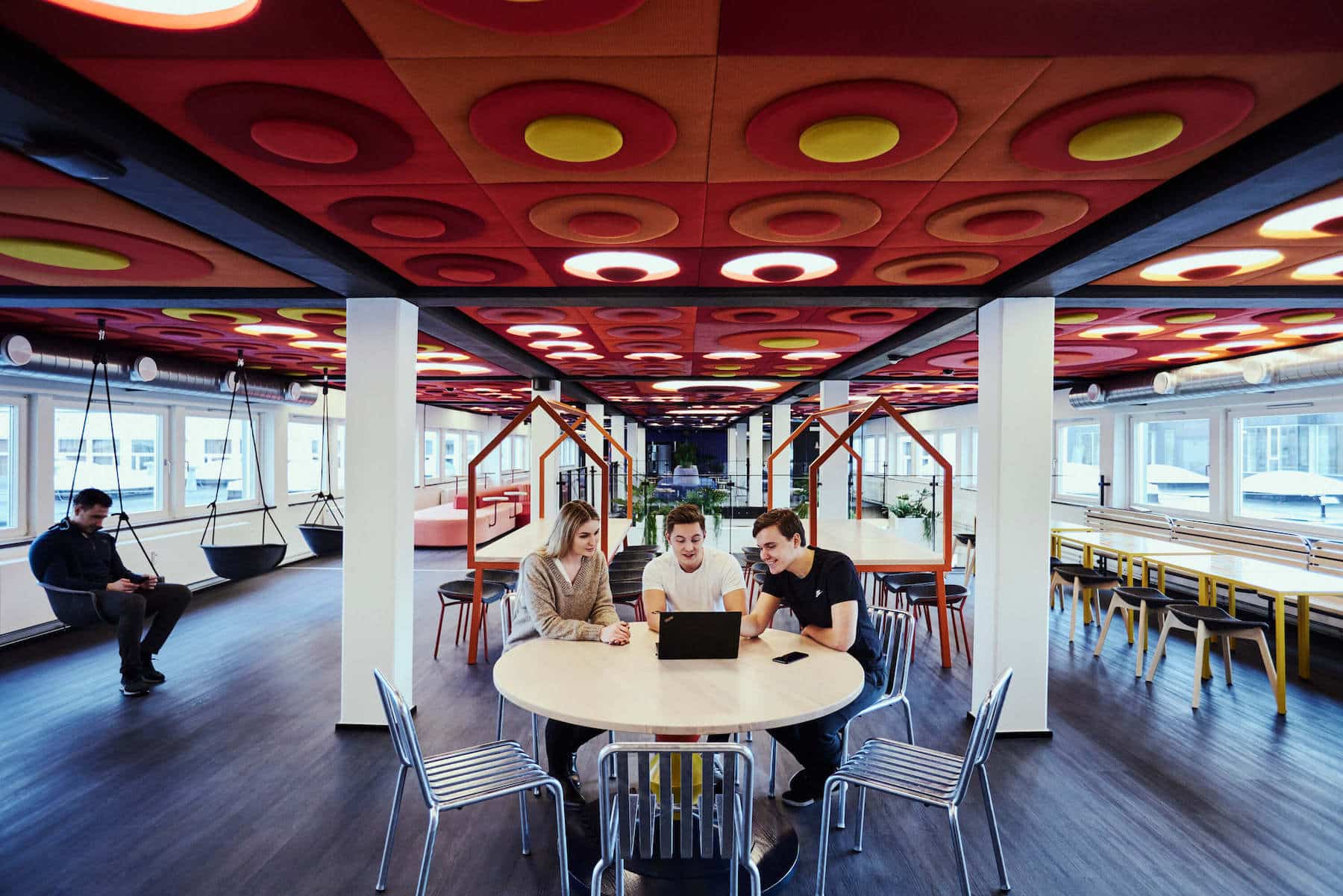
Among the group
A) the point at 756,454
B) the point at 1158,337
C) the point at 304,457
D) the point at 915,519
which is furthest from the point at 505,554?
the point at 756,454

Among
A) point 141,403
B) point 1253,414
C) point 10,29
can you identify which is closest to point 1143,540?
point 1253,414

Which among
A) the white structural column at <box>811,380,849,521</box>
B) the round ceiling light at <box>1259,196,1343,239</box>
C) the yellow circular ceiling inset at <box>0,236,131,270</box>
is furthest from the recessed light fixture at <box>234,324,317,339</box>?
the white structural column at <box>811,380,849,521</box>

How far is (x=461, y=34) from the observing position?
1.58m

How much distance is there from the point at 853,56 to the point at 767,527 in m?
1.84

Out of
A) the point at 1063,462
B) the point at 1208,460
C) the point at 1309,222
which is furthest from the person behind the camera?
the point at 1063,462

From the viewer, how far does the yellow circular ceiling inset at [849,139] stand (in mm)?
2025

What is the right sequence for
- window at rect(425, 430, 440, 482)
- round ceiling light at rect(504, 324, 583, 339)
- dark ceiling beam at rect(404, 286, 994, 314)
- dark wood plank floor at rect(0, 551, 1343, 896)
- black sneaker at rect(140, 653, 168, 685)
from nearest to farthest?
dark wood plank floor at rect(0, 551, 1343, 896) → dark ceiling beam at rect(404, 286, 994, 314) → black sneaker at rect(140, 653, 168, 685) → round ceiling light at rect(504, 324, 583, 339) → window at rect(425, 430, 440, 482)

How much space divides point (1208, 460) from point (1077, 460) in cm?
259

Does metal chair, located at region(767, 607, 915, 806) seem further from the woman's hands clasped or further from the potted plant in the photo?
the potted plant

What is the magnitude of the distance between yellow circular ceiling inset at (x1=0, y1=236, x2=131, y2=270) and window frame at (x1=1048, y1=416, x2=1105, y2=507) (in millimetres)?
10308

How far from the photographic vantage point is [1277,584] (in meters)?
4.41

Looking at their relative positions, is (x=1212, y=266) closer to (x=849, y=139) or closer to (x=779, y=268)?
(x=779, y=268)

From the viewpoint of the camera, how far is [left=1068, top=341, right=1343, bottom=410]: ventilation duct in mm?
5465

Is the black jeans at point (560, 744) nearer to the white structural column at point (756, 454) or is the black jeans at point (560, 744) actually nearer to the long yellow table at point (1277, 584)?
the long yellow table at point (1277, 584)
